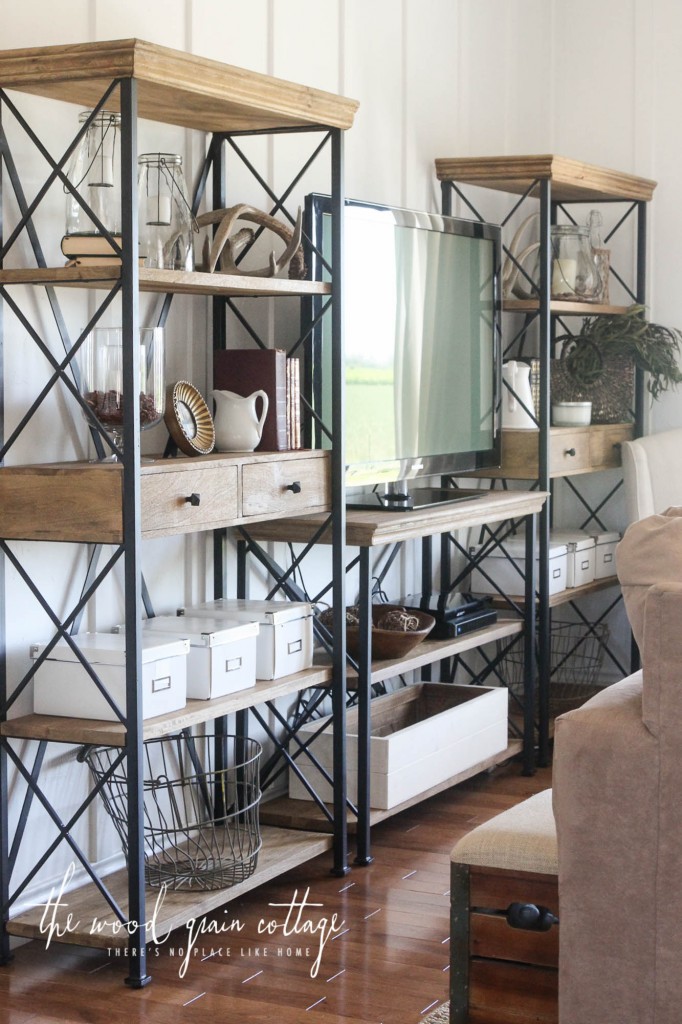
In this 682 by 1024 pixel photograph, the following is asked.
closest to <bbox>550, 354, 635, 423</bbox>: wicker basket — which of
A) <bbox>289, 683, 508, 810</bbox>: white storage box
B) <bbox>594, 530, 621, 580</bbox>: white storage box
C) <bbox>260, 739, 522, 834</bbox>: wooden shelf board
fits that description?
<bbox>594, 530, 621, 580</bbox>: white storage box

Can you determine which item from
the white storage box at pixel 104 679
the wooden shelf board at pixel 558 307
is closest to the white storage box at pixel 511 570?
the wooden shelf board at pixel 558 307

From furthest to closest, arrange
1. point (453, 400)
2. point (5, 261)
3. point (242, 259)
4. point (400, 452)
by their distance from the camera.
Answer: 1. point (453, 400)
2. point (400, 452)
3. point (242, 259)
4. point (5, 261)

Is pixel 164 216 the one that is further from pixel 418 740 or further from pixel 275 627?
pixel 418 740

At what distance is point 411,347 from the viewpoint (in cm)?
399

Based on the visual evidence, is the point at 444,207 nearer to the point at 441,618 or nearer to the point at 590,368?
the point at 590,368

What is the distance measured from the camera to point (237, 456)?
9.75ft

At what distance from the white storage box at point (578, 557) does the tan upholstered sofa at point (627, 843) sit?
2475 millimetres

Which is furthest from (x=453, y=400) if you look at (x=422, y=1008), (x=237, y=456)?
(x=422, y=1008)

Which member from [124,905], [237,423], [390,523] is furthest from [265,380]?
[124,905]

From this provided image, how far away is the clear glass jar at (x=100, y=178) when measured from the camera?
9.05 ft

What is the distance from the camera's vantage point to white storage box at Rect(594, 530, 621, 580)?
4.83m

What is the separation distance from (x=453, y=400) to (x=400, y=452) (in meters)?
0.39

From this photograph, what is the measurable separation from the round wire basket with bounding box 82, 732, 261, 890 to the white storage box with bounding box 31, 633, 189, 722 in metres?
0.14

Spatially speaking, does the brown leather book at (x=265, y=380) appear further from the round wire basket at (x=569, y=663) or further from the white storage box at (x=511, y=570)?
the round wire basket at (x=569, y=663)
